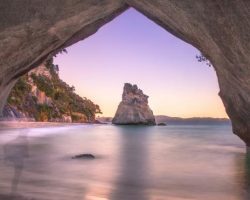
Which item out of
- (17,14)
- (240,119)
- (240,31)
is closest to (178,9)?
(240,31)

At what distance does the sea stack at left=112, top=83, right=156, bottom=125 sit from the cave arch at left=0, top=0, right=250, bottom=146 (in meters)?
159

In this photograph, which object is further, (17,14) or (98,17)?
(98,17)

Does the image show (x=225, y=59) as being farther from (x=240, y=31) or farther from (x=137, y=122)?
(x=137, y=122)

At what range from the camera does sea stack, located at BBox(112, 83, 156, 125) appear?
170875 millimetres

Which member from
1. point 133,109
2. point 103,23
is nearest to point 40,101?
point 133,109

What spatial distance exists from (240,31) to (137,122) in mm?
164201

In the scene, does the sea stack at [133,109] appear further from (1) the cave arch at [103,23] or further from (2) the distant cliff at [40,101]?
(1) the cave arch at [103,23]

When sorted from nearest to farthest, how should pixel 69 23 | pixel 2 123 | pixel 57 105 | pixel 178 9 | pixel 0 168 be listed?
pixel 178 9, pixel 69 23, pixel 0 168, pixel 2 123, pixel 57 105

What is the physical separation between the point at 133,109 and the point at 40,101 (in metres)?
66.5

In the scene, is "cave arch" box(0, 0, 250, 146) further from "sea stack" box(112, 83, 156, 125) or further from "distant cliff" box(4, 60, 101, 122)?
"sea stack" box(112, 83, 156, 125)

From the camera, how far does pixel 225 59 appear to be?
8266 mm

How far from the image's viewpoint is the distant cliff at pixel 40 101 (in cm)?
8956

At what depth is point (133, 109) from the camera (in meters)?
170

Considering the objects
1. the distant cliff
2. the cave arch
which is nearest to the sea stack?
the distant cliff
